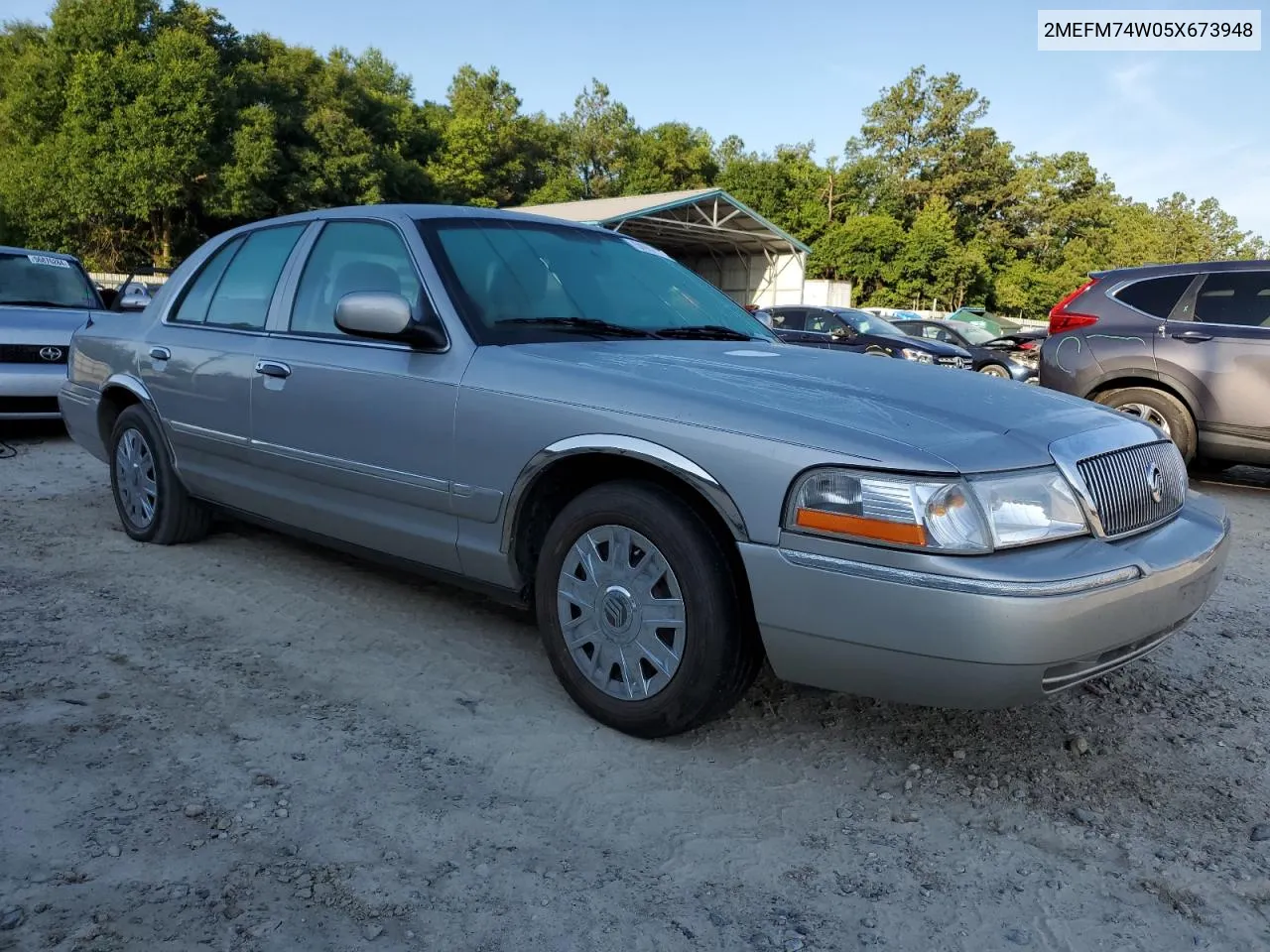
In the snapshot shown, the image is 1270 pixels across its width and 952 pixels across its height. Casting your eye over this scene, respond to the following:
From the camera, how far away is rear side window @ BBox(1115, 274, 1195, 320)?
7215 mm

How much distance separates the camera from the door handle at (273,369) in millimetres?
3734

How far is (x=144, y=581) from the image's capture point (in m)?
4.23

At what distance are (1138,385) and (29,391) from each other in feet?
28.1

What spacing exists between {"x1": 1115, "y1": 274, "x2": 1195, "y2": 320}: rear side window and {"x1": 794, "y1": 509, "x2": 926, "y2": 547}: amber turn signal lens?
606 centimetres

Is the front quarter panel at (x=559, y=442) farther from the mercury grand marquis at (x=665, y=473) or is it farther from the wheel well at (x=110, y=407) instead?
the wheel well at (x=110, y=407)

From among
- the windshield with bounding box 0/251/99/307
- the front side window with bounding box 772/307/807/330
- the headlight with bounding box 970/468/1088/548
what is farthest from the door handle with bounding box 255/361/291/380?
the front side window with bounding box 772/307/807/330

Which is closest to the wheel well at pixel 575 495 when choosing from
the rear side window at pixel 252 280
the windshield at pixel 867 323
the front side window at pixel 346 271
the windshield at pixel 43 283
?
the front side window at pixel 346 271

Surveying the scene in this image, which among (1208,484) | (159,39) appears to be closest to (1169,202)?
(159,39)

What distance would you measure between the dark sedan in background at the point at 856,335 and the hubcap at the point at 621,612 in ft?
35.9

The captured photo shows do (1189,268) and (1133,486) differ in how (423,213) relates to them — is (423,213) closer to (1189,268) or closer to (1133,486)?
(1133,486)

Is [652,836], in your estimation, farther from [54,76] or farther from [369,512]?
[54,76]

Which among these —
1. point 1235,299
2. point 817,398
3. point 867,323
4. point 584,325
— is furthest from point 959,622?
point 867,323

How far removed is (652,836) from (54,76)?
132 ft

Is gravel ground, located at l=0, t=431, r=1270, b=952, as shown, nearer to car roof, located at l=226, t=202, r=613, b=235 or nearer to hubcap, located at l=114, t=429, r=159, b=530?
hubcap, located at l=114, t=429, r=159, b=530
